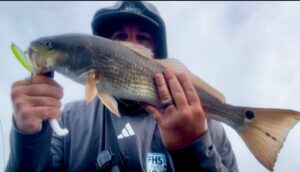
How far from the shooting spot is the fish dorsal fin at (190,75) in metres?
3.39

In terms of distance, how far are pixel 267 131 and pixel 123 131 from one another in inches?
59.1

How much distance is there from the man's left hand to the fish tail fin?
0.44 metres

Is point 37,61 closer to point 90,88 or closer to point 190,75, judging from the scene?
point 90,88

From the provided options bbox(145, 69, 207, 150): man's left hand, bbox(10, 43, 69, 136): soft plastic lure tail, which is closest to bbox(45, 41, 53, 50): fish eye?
bbox(10, 43, 69, 136): soft plastic lure tail

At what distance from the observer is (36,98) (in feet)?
8.84

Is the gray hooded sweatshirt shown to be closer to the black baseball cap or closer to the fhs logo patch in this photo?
the fhs logo patch

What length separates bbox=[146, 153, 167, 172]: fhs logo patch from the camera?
3719mm

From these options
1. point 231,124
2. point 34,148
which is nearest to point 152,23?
point 231,124

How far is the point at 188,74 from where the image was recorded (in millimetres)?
3447

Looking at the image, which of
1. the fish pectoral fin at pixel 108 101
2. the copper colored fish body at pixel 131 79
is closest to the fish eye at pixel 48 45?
the copper colored fish body at pixel 131 79

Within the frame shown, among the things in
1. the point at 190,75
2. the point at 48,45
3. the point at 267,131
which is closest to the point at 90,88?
the point at 48,45

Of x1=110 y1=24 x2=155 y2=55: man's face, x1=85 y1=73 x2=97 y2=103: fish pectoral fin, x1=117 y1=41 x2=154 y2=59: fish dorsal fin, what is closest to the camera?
x1=85 y1=73 x2=97 y2=103: fish pectoral fin

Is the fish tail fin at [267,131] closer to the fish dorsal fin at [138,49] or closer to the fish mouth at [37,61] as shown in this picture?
the fish dorsal fin at [138,49]

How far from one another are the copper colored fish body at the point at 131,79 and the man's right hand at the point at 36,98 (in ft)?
0.47
